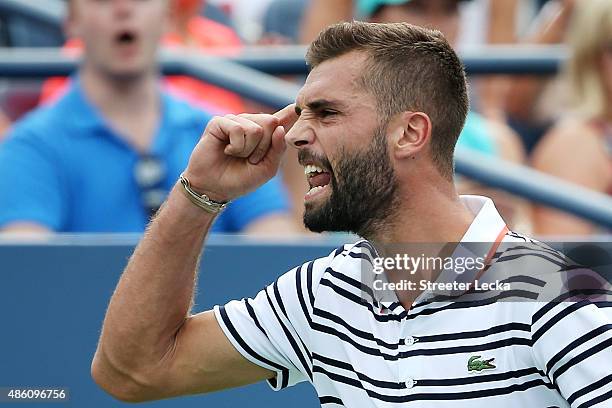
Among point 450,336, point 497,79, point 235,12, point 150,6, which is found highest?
point 235,12

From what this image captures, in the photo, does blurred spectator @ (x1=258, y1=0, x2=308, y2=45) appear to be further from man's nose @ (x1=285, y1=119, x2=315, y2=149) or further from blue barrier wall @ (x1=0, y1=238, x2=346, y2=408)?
man's nose @ (x1=285, y1=119, x2=315, y2=149)

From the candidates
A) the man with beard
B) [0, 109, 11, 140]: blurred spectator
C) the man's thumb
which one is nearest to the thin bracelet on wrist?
the man with beard

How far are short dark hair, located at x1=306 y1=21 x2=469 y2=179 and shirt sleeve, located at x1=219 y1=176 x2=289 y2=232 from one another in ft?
4.72

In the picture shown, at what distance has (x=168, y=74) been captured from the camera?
455 cm

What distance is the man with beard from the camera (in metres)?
2.28

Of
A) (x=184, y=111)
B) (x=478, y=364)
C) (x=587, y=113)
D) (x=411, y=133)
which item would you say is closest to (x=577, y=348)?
(x=478, y=364)

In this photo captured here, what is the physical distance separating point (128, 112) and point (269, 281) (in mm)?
1149

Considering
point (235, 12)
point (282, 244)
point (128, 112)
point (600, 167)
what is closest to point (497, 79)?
point (600, 167)

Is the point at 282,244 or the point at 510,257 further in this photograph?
the point at 282,244

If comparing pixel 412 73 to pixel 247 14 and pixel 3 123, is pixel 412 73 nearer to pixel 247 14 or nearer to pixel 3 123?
pixel 3 123

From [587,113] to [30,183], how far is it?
6.16 feet

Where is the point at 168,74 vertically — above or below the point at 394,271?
above

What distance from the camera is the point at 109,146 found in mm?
3965

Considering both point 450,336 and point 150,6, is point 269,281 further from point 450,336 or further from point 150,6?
point 150,6
